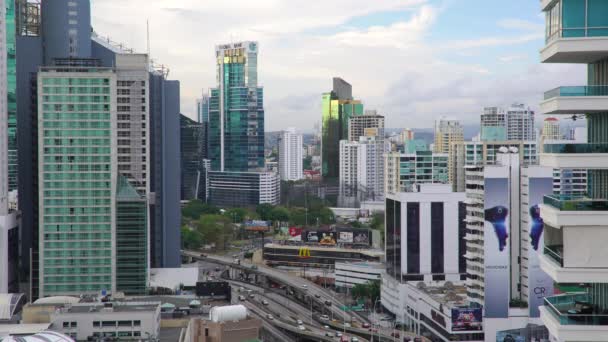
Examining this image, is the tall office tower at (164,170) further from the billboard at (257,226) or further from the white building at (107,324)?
the billboard at (257,226)

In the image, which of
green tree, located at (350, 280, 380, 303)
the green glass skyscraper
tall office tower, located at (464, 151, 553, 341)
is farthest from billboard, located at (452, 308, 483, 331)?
the green glass skyscraper

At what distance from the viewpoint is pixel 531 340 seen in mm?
27359

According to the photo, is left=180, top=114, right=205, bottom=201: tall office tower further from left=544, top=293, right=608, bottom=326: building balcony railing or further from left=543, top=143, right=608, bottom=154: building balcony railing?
left=543, top=143, right=608, bottom=154: building balcony railing

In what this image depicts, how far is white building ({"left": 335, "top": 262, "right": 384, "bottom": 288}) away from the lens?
40.1 meters

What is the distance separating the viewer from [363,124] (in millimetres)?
93625

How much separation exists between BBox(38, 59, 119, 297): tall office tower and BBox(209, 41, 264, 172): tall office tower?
50.5 metres

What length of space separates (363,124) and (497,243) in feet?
215

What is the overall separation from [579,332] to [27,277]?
103 ft

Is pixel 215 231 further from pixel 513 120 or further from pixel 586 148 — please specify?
pixel 586 148

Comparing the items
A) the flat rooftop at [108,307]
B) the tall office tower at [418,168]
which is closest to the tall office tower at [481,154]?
the tall office tower at [418,168]

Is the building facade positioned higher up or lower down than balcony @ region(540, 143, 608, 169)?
lower down

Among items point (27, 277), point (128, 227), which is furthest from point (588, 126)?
point (27, 277)

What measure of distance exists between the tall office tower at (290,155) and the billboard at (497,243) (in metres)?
77.5

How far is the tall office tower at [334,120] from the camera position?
9788cm
